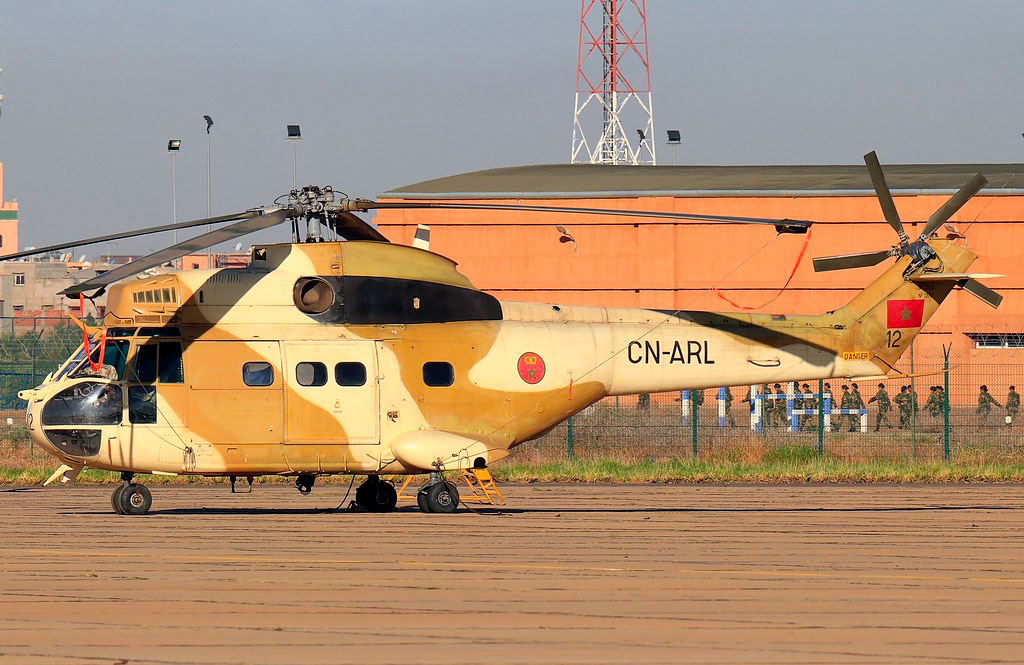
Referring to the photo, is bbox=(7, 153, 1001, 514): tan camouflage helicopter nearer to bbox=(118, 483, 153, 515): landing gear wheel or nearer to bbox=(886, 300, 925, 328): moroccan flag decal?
bbox=(118, 483, 153, 515): landing gear wheel

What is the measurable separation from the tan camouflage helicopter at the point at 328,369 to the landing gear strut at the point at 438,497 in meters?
0.02

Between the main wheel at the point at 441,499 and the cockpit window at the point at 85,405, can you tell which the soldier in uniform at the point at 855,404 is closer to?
the main wheel at the point at 441,499

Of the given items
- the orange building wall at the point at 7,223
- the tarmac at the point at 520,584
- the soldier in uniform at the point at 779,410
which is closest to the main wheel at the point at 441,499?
the tarmac at the point at 520,584

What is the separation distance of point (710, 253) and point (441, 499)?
98.8 ft

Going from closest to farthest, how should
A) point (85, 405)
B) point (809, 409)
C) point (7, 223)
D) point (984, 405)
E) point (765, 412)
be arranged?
point (85, 405)
point (765, 412)
point (984, 405)
point (809, 409)
point (7, 223)

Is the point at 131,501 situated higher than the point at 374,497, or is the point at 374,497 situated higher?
the point at 131,501

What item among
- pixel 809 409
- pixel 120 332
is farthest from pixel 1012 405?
pixel 120 332

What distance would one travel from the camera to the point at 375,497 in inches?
732

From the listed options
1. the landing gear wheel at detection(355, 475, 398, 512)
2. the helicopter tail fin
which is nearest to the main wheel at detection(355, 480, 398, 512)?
the landing gear wheel at detection(355, 475, 398, 512)

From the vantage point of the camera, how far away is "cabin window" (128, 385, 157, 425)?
56.7 ft

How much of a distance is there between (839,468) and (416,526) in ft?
35.9

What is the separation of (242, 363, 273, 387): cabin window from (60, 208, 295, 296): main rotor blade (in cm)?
185

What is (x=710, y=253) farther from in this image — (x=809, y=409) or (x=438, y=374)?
(x=438, y=374)

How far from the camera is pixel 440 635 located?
9477mm
